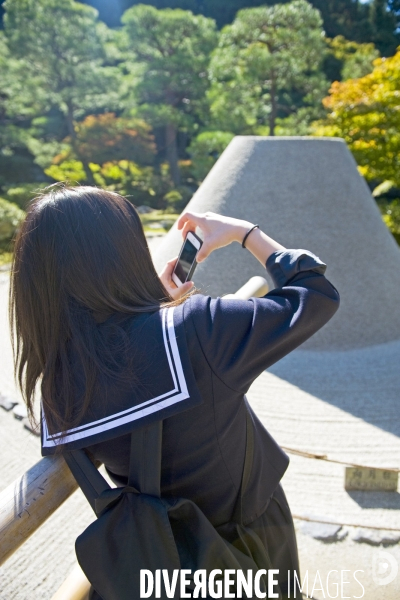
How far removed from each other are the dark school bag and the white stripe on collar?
0.03m

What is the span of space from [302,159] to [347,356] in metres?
1.92

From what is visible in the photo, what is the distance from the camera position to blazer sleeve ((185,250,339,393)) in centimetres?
92

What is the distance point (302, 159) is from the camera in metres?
4.97

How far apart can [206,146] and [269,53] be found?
3116mm

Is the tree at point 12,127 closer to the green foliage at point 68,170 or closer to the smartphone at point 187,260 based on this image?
the green foliage at point 68,170

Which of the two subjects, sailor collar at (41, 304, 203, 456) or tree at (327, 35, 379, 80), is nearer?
sailor collar at (41, 304, 203, 456)

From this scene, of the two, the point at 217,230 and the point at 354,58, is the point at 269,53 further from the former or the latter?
the point at 217,230

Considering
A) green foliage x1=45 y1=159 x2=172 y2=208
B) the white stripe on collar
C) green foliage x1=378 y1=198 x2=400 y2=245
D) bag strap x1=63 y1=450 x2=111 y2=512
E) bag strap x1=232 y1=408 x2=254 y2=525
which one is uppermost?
the white stripe on collar

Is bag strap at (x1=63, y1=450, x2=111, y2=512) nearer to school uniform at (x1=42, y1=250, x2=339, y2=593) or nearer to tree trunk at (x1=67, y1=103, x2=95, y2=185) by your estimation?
school uniform at (x1=42, y1=250, x2=339, y2=593)

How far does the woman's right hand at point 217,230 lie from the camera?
1269mm

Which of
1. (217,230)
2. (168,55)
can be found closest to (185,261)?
(217,230)

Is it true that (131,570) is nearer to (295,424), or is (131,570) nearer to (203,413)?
(203,413)

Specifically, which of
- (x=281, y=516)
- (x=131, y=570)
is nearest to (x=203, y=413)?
(x=131, y=570)

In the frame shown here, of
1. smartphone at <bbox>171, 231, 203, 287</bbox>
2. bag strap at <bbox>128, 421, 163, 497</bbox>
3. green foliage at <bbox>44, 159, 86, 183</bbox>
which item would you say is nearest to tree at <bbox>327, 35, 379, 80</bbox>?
green foliage at <bbox>44, 159, 86, 183</bbox>
